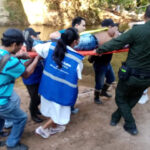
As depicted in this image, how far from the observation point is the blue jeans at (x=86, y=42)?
281cm

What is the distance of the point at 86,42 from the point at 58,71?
0.77m

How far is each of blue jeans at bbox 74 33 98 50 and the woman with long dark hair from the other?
0.40 metres

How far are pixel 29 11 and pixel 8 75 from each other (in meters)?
12.9

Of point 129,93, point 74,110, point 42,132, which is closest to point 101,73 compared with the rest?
point 129,93

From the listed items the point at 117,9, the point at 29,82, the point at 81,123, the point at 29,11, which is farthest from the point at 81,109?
the point at 117,9

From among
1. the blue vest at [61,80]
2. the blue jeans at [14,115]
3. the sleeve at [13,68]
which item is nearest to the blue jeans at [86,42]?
the blue vest at [61,80]

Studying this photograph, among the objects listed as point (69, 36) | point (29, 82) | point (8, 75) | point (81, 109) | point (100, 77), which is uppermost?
point (69, 36)

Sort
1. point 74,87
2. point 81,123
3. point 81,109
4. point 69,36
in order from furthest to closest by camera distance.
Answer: point 81,109, point 81,123, point 74,87, point 69,36

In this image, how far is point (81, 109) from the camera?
12.2 feet

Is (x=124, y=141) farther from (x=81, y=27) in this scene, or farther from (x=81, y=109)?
(x=81, y=27)

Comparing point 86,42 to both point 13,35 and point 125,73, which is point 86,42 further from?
point 13,35

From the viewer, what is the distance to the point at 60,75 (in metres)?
2.41

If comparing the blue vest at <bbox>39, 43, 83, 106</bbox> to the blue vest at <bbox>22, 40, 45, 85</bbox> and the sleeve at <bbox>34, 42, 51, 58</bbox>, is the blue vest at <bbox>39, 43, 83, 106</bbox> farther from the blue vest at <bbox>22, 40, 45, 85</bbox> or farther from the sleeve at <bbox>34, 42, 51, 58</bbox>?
the blue vest at <bbox>22, 40, 45, 85</bbox>

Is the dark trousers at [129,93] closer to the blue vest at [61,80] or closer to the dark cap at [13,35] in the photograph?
the blue vest at [61,80]
